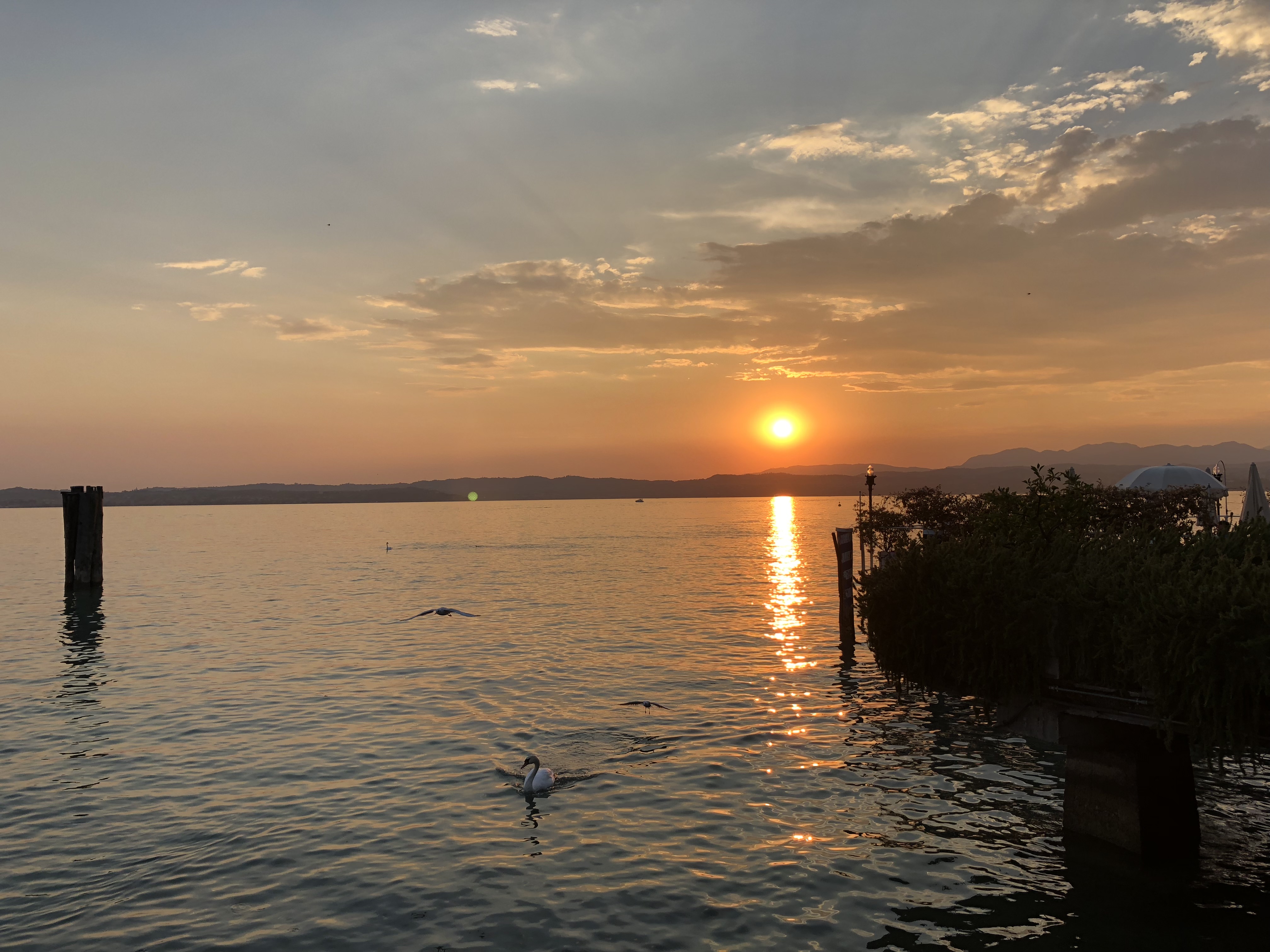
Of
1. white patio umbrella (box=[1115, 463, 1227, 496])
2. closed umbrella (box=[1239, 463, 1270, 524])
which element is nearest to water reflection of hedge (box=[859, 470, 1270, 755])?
closed umbrella (box=[1239, 463, 1270, 524])

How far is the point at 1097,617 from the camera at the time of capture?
509 inches

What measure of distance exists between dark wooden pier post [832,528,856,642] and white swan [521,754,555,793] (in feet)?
54.3

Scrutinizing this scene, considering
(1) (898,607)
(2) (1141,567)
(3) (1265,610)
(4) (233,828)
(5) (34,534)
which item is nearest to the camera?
(3) (1265,610)

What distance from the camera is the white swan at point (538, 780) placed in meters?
16.0

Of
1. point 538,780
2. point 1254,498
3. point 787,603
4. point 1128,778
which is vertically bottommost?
point 787,603

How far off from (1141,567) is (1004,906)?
5238 millimetres

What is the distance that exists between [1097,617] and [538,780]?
9.68 meters

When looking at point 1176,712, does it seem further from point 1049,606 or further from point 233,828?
point 233,828

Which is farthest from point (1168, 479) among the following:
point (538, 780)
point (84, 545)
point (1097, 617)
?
point (84, 545)

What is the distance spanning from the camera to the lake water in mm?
11008

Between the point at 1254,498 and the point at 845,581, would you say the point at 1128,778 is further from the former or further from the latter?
the point at 1254,498

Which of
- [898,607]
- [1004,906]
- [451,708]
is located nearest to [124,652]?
[451,708]

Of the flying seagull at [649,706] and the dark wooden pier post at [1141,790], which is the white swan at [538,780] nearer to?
the flying seagull at [649,706]

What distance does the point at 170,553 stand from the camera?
314ft
